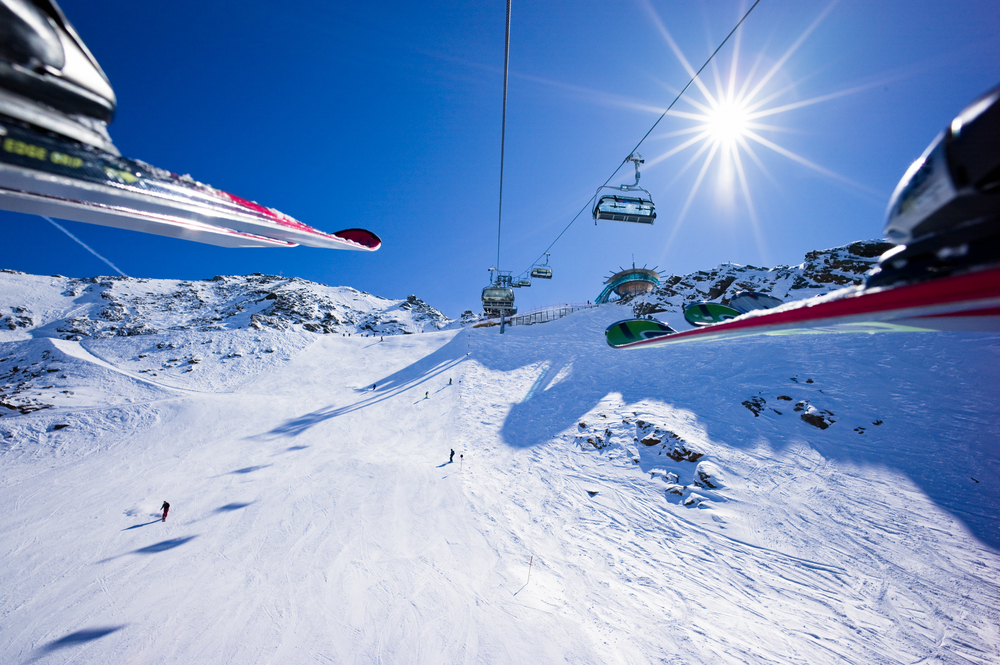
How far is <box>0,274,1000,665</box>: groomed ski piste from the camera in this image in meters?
6.88

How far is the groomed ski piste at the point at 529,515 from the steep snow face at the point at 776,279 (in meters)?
11.9

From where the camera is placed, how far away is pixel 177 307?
185ft

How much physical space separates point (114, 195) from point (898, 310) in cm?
449

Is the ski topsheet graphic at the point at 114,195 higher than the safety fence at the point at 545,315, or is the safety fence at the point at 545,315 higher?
the safety fence at the point at 545,315

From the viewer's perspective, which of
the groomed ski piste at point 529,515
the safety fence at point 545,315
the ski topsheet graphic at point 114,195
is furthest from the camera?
the safety fence at point 545,315

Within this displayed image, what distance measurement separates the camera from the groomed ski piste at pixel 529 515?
6.88m

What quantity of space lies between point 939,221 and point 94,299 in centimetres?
8855

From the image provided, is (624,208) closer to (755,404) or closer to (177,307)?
(755,404)

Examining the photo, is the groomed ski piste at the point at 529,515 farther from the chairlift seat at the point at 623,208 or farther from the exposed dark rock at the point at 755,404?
the chairlift seat at the point at 623,208

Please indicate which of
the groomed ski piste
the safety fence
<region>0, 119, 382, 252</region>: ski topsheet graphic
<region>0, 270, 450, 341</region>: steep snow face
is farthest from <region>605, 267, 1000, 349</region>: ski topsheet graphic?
<region>0, 270, 450, 341</region>: steep snow face

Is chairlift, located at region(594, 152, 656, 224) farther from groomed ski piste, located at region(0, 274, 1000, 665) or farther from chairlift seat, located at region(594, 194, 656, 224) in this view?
groomed ski piste, located at region(0, 274, 1000, 665)

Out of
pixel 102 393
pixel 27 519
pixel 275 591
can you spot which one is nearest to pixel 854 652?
pixel 275 591

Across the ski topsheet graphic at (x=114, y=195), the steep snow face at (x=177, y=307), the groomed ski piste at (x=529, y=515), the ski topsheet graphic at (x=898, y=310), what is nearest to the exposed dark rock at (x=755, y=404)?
the groomed ski piste at (x=529, y=515)

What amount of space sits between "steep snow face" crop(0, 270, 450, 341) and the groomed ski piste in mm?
24135
